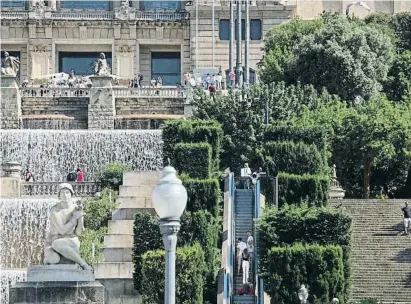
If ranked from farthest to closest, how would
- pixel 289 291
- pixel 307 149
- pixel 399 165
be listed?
pixel 399 165
pixel 307 149
pixel 289 291

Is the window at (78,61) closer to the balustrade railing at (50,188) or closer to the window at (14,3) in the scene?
the window at (14,3)

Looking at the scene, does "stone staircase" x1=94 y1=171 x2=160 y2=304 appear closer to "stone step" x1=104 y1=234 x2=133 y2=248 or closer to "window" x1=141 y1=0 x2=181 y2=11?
"stone step" x1=104 y1=234 x2=133 y2=248

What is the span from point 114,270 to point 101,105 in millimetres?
27665

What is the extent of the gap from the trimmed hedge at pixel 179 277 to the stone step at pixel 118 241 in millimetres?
6103

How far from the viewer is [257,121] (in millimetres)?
73938

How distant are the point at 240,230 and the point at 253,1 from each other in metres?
43.2

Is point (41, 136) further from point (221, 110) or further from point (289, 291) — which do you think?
point (289, 291)

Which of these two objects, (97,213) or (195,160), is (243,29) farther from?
(97,213)

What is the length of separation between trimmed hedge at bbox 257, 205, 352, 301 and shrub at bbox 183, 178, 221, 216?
3523 millimetres

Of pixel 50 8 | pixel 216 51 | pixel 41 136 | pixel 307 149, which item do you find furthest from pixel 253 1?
pixel 307 149

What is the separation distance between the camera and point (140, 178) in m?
64.4

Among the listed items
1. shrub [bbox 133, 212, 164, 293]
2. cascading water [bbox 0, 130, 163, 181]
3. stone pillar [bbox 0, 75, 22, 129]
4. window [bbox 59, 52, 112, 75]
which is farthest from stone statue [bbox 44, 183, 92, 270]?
window [bbox 59, 52, 112, 75]

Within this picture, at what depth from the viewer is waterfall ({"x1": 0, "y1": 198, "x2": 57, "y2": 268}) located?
2608 inches

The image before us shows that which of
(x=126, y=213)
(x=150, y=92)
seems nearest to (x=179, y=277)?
(x=126, y=213)
